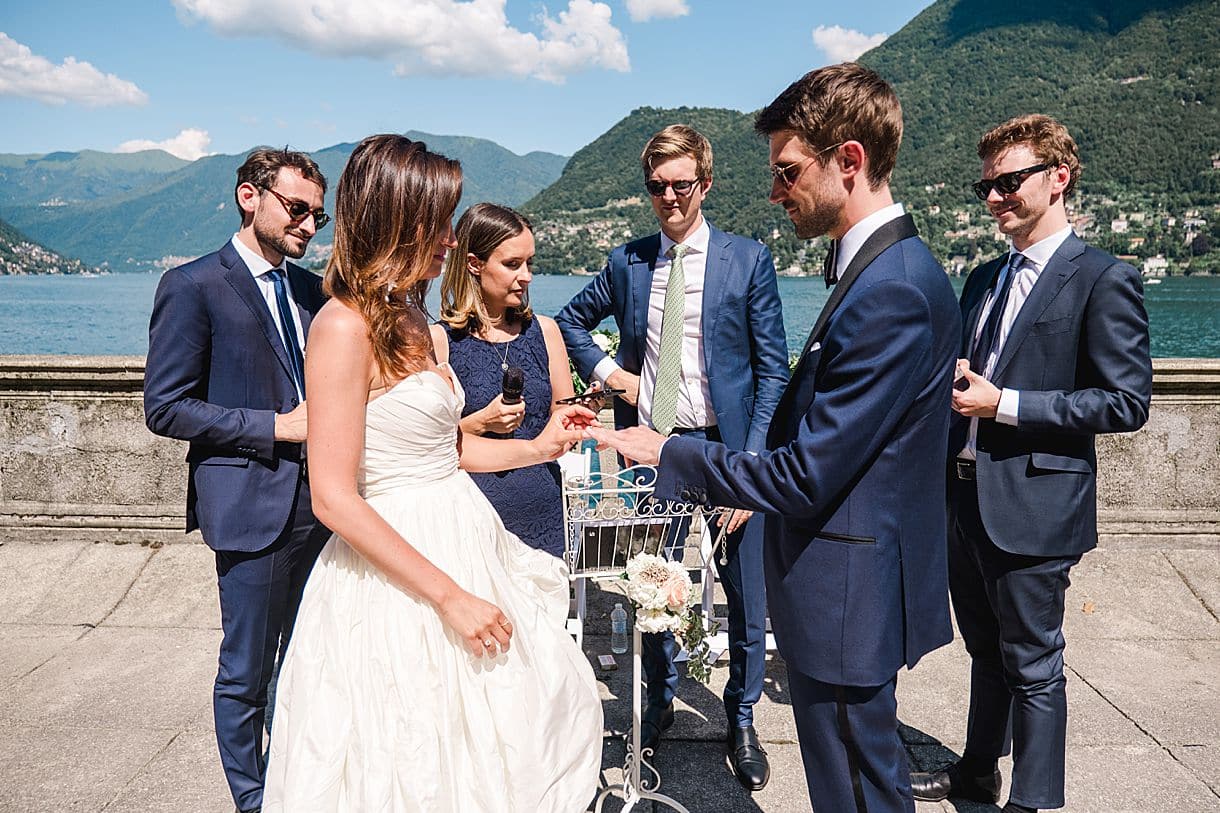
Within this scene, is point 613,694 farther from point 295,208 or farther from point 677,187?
point 295,208

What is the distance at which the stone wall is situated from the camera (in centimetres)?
544

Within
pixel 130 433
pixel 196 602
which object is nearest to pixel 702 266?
pixel 196 602

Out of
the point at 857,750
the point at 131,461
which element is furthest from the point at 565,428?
the point at 131,461

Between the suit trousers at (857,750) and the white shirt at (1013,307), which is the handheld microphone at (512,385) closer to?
the suit trousers at (857,750)

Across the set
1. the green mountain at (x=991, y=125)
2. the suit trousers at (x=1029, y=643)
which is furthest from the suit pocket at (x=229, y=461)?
the green mountain at (x=991, y=125)

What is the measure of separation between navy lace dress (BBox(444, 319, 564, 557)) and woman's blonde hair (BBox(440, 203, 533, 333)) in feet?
0.24

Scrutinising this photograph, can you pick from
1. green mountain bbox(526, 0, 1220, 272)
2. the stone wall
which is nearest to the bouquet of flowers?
the stone wall

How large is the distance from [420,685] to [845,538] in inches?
45.7

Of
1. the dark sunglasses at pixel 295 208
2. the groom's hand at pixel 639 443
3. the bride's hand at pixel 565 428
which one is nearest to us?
the groom's hand at pixel 639 443

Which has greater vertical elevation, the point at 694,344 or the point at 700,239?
the point at 700,239

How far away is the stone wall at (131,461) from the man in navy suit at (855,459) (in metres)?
4.35

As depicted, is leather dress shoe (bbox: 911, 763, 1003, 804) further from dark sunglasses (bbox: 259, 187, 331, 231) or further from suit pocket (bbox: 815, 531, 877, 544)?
dark sunglasses (bbox: 259, 187, 331, 231)

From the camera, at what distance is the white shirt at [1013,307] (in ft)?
9.23

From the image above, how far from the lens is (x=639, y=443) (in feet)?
7.55
